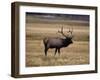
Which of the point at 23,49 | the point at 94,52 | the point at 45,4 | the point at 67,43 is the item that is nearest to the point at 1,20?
the point at 23,49

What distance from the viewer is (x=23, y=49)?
2.04 metres

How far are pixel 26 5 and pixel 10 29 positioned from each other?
25cm

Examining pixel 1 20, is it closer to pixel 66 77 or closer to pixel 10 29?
pixel 10 29

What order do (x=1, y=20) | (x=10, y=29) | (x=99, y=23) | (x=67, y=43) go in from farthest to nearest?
1. (x=99, y=23)
2. (x=67, y=43)
3. (x=10, y=29)
4. (x=1, y=20)

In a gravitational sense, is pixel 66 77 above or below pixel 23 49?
below

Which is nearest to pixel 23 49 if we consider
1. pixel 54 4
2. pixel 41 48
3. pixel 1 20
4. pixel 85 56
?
pixel 41 48

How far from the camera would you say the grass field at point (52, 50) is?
6.85 feet

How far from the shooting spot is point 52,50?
2184 mm

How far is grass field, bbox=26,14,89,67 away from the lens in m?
2.09

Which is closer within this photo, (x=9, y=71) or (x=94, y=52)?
(x=9, y=71)

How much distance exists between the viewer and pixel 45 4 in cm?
212

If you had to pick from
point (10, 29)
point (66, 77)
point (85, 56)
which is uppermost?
point (10, 29)

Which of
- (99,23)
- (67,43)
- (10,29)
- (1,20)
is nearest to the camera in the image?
(1,20)

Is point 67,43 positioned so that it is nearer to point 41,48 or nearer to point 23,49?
point 41,48
